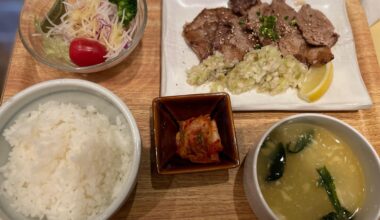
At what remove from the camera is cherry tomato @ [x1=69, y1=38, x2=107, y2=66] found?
1853 millimetres

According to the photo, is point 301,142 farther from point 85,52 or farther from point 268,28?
point 85,52

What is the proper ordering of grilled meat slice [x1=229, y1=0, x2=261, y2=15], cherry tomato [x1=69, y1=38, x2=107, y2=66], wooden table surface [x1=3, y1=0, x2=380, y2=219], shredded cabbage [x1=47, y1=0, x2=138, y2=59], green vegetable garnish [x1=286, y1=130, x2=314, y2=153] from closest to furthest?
green vegetable garnish [x1=286, y1=130, x2=314, y2=153] < wooden table surface [x1=3, y1=0, x2=380, y2=219] < cherry tomato [x1=69, y1=38, x2=107, y2=66] < shredded cabbage [x1=47, y1=0, x2=138, y2=59] < grilled meat slice [x1=229, y1=0, x2=261, y2=15]

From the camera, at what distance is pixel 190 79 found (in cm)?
194

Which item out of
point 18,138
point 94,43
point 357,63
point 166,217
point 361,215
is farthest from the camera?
point 357,63

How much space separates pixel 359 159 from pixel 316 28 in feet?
3.10

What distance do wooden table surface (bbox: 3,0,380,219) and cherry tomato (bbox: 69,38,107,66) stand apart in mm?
111

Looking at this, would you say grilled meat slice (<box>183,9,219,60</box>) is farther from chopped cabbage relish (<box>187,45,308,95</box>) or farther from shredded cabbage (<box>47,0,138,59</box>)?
shredded cabbage (<box>47,0,138,59</box>)

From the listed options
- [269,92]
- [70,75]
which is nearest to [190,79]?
[269,92]

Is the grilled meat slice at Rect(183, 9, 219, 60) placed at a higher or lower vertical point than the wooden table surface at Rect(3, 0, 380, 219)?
higher

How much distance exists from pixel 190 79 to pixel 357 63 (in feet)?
3.33

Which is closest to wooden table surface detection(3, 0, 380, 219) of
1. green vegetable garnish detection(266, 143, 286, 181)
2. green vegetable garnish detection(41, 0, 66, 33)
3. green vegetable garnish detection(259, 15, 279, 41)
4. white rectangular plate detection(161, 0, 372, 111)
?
white rectangular plate detection(161, 0, 372, 111)

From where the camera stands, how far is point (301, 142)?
1500 mm

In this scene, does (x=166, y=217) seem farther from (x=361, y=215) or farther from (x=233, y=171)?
(x=361, y=215)

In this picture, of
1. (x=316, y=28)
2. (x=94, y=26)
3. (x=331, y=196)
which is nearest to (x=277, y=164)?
(x=331, y=196)
